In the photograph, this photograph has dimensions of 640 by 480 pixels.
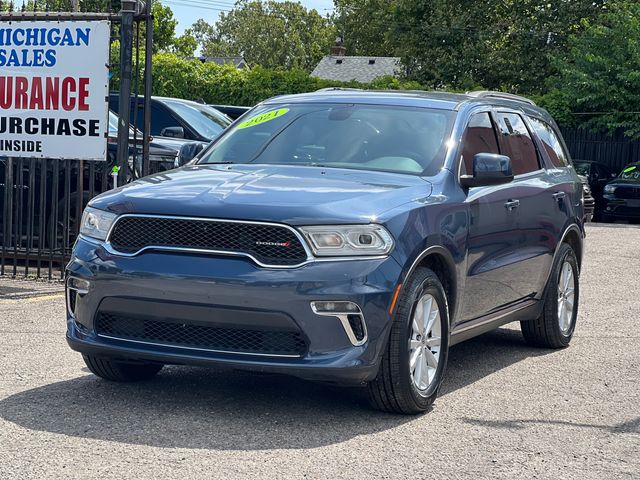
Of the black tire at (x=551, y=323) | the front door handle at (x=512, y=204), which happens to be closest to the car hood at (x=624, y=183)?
the black tire at (x=551, y=323)

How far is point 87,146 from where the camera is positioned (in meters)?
11.1

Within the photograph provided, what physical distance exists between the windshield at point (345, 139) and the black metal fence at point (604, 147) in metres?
28.2

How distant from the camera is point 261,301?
579 cm

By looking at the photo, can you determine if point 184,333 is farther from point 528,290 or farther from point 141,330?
point 528,290

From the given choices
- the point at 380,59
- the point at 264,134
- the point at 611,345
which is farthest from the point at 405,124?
the point at 380,59

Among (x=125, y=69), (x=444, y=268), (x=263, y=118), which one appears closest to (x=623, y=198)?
(x=125, y=69)

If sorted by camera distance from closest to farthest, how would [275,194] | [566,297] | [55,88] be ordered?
[275,194] → [566,297] → [55,88]

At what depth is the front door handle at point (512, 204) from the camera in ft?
25.2

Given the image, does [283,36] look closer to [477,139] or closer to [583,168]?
[583,168]

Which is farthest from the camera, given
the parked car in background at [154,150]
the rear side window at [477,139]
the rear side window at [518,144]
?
Result: the parked car in background at [154,150]

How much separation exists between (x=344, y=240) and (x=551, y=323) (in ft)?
10.4

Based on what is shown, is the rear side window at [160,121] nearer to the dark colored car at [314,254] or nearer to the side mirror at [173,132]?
the side mirror at [173,132]

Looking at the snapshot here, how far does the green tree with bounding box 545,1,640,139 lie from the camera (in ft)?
111

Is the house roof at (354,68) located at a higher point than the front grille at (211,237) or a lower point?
lower
